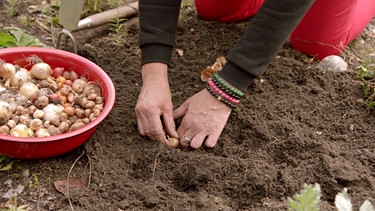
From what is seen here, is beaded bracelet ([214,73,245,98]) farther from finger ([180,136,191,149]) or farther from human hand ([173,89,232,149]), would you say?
finger ([180,136,191,149])

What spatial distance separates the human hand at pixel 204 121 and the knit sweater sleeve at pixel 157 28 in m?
0.23

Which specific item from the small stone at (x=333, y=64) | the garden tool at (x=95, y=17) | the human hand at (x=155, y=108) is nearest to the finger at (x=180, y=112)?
the human hand at (x=155, y=108)

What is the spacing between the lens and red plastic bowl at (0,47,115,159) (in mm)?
1756

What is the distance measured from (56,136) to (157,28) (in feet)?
1.89

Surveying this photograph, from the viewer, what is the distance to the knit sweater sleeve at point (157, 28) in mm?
2057

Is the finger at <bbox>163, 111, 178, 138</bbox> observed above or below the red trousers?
below

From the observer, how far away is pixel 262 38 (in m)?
1.89

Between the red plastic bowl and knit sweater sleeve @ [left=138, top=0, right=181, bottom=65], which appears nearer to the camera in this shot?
the red plastic bowl

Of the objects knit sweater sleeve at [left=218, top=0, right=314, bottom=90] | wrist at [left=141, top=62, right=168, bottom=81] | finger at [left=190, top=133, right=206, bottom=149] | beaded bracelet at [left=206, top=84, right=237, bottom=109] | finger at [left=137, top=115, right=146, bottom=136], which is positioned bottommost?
finger at [left=137, top=115, right=146, bottom=136]

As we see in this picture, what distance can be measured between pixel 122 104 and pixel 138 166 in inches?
14.8

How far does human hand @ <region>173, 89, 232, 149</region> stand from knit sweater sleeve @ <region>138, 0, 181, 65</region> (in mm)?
229

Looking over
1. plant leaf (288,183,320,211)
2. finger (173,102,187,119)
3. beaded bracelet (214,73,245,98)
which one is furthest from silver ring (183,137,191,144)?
plant leaf (288,183,320,211)

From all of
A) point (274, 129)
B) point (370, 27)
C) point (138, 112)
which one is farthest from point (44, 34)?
point (370, 27)

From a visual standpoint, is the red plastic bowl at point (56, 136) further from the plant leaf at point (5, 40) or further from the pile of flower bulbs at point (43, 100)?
the plant leaf at point (5, 40)
